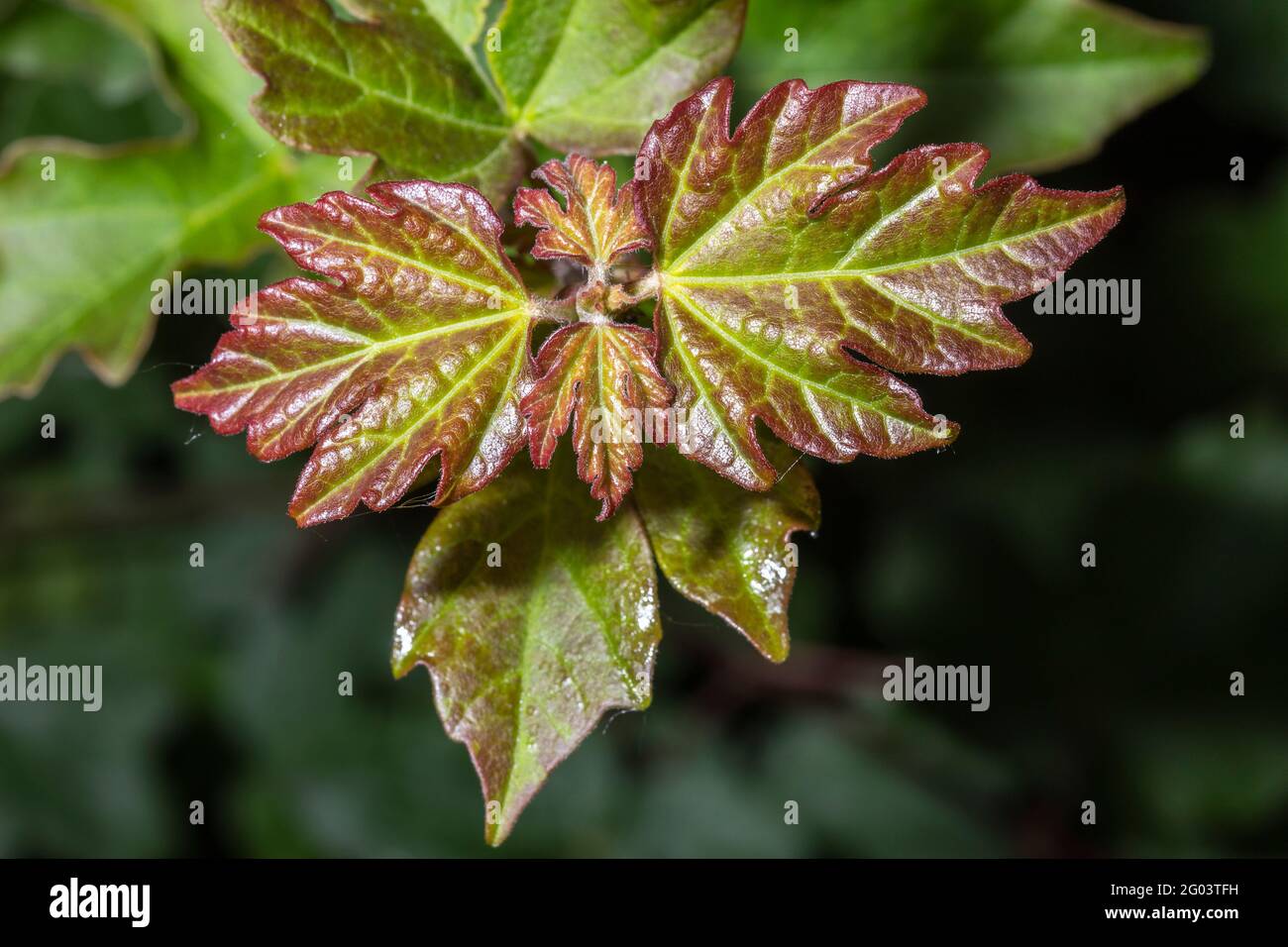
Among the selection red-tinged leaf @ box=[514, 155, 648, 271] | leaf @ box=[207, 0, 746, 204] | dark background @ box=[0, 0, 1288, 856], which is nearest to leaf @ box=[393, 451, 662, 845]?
red-tinged leaf @ box=[514, 155, 648, 271]

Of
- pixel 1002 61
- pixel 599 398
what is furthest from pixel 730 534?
pixel 1002 61

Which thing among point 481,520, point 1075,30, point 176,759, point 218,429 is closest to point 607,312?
point 481,520

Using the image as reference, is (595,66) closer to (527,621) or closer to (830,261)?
(830,261)

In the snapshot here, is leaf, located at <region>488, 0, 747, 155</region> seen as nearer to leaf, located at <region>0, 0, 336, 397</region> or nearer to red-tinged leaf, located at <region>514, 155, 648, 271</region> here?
red-tinged leaf, located at <region>514, 155, 648, 271</region>

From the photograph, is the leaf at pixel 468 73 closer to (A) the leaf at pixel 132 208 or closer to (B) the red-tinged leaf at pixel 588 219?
(B) the red-tinged leaf at pixel 588 219

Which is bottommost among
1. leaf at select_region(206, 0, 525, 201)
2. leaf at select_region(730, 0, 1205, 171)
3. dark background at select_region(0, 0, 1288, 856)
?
dark background at select_region(0, 0, 1288, 856)

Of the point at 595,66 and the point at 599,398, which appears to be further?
the point at 595,66

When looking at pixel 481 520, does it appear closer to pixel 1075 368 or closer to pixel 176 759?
pixel 1075 368
